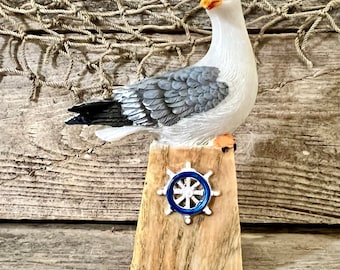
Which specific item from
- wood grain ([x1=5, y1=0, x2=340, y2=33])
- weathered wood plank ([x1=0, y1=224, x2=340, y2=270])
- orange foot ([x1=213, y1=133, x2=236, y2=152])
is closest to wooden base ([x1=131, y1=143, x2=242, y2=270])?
orange foot ([x1=213, y1=133, x2=236, y2=152])

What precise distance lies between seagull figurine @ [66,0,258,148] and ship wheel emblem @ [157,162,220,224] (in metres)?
0.04

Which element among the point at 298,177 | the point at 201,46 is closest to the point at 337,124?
the point at 298,177

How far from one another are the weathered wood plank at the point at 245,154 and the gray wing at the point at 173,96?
14cm

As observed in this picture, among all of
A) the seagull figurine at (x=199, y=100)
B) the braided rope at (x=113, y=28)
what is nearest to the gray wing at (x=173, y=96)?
the seagull figurine at (x=199, y=100)

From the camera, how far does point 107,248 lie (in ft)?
2.60

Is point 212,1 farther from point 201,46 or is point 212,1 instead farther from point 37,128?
point 37,128

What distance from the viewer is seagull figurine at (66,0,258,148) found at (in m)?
0.66

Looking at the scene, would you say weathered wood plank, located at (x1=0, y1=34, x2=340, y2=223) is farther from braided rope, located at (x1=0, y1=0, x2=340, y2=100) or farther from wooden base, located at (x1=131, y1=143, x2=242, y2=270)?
wooden base, located at (x1=131, y1=143, x2=242, y2=270)

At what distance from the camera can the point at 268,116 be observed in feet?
2.67

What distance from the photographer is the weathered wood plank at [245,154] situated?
798 millimetres

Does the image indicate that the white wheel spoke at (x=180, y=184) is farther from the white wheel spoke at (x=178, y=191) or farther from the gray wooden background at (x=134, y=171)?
the gray wooden background at (x=134, y=171)

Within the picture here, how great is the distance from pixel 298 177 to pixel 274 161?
0.03 m

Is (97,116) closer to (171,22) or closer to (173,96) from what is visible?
(173,96)

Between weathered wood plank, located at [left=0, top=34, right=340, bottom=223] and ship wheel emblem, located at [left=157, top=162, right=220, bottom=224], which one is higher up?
weathered wood plank, located at [left=0, top=34, right=340, bottom=223]
